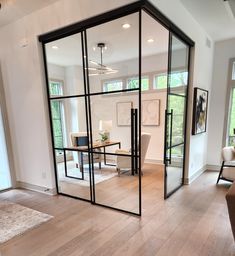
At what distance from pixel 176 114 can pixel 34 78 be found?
265 centimetres

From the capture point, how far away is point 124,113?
2801 mm

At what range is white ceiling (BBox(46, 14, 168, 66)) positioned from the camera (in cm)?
261

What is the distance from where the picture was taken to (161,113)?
16.8ft

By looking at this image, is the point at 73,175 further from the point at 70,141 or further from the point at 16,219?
the point at 16,219

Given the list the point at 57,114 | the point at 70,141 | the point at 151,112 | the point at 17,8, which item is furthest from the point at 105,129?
the point at 151,112

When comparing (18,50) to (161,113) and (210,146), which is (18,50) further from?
(210,146)

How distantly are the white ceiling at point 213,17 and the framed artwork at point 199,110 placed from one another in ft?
4.17

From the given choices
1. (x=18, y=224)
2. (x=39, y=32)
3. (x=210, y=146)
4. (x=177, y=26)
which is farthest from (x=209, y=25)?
(x=18, y=224)

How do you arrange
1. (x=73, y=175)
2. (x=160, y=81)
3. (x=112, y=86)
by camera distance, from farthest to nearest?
(x=160, y=81), (x=73, y=175), (x=112, y=86)

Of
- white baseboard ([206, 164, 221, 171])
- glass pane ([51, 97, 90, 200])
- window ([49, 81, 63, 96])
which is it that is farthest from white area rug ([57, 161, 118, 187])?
white baseboard ([206, 164, 221, 171])

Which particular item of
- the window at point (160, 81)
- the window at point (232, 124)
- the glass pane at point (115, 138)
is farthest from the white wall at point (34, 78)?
the window at point (160, 81)

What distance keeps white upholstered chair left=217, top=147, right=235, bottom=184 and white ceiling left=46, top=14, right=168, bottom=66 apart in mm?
2645

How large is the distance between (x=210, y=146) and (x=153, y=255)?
3.55 meters

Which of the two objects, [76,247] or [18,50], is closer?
[76,247]
